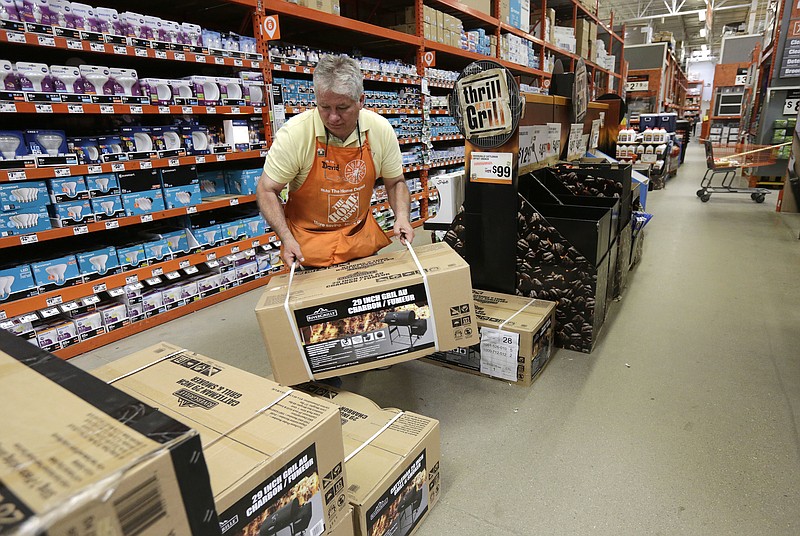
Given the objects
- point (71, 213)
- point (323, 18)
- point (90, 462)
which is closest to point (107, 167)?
point (71, 213)

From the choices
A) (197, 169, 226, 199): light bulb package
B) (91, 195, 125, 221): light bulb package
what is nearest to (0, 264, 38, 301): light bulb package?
(91, 195, 125, 221): light bulb package

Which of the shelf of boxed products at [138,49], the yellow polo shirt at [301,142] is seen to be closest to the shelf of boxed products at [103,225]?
the shelf of boxed products at [138,49]

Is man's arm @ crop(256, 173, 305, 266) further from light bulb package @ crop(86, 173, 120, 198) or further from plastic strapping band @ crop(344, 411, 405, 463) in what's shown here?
light bulb package @ crop(86, 173, 120, 198)

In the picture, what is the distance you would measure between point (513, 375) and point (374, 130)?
4.64ft

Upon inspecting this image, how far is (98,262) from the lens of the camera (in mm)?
3119

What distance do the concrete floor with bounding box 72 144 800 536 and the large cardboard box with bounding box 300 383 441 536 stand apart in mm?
148

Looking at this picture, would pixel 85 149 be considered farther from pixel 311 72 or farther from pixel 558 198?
pixel 558 198

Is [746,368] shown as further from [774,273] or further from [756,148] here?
[756,148]

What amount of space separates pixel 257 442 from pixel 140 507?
401 mm

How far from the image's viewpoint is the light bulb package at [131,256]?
128 inches

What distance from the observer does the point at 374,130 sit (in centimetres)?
225

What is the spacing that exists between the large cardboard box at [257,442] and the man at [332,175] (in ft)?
2.73

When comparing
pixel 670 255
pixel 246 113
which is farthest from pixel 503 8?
pixel 246 113

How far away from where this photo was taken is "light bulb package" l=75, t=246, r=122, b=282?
3.06 metres
